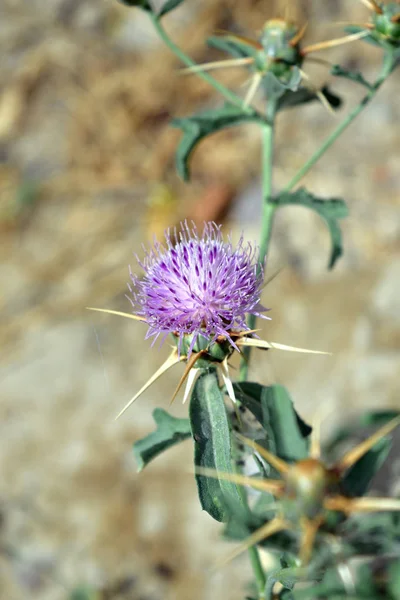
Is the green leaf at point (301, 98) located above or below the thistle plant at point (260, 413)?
above

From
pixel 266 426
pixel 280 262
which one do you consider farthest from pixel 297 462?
pixel 280 262

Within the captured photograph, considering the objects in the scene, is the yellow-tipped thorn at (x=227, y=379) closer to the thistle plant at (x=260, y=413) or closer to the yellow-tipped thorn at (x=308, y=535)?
the thistle plant at (x=260, y=413)

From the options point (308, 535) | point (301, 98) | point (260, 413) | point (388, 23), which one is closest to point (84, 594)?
point (260, 413)

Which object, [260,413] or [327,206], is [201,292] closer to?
[260,413]

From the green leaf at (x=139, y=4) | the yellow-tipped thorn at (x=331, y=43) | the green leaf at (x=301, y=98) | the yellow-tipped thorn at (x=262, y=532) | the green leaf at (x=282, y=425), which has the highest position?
the green leaf at (x=139, y=4)

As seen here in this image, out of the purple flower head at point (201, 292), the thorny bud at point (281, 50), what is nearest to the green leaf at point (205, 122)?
the thorny bud at point (281, 50)

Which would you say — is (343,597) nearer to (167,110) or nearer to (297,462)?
(297,462)

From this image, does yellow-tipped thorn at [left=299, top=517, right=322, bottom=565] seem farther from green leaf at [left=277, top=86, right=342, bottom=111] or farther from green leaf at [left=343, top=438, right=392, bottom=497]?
green leaf at [left=277, top=86, right=342, bottom=111]
